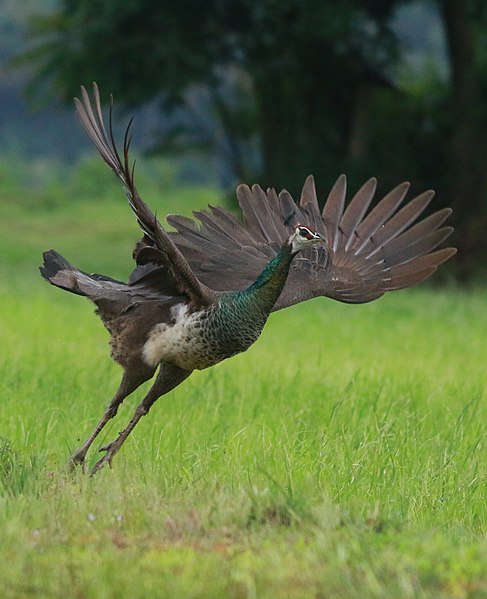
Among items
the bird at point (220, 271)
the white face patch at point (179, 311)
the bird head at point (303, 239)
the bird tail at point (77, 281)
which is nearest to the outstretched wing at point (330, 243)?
the bird at point (220, 271)

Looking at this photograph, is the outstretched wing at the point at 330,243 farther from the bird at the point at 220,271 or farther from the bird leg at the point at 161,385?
the bird leg at the point at 161,385

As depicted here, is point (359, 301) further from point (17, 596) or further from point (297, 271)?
point (17, 596)

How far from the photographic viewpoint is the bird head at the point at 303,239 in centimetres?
561

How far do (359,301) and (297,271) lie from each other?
37 centimetres

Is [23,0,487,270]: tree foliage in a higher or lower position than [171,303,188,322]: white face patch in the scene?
higher

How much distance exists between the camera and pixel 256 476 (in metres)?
5.45

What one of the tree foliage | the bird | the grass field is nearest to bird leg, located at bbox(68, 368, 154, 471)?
the bird

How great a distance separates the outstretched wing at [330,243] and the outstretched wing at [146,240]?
72cm

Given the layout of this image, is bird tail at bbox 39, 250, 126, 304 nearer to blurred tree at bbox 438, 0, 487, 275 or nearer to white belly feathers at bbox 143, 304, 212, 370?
white belly feathers at bbox 143, 304, 212, 370

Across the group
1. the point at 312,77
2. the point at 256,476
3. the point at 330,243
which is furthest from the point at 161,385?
the point at 312,77

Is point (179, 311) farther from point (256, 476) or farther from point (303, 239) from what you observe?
point (256, 476)

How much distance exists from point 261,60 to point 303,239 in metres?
13.7

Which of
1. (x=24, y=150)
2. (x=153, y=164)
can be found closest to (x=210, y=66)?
(x=153, y=164)

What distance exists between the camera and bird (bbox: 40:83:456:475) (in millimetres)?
5668
